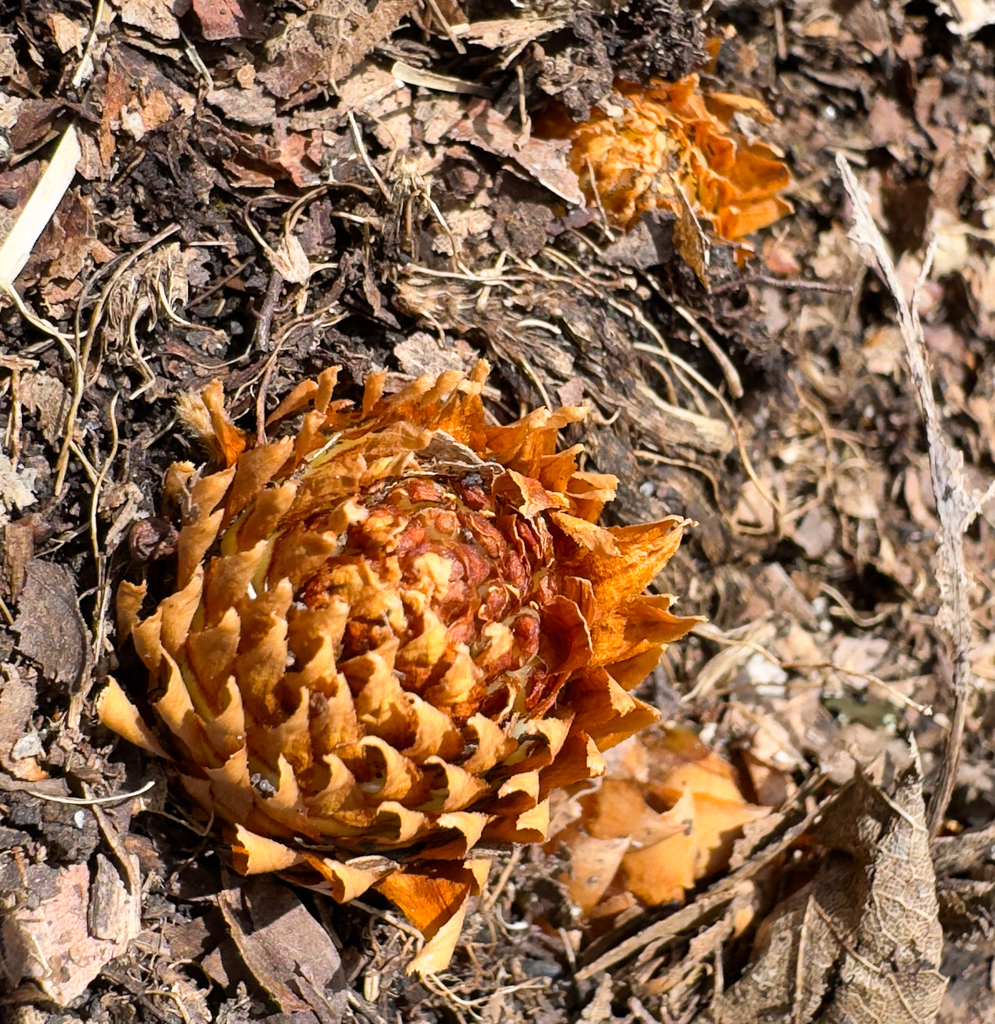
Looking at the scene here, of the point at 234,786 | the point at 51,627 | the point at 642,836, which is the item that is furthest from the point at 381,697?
the point at 642,836

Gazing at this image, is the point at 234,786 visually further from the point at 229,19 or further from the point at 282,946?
the point at 229,19

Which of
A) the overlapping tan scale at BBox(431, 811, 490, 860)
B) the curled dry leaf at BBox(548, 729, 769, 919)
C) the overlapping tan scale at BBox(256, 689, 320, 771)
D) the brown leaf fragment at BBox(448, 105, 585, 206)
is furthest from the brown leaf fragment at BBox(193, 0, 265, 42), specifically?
the curled dry leaf at BBox(548, 729, 769, 919)

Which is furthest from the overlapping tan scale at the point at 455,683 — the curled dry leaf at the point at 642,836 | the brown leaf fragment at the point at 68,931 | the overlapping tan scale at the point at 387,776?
the curled dry leaf at the point at 642,836

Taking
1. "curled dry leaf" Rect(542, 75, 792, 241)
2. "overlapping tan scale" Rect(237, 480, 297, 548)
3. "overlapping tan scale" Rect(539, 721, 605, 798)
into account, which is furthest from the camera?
"curled dry leaf" Rect(542, 75, 792, 241)

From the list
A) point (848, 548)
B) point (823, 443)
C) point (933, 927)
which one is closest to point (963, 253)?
point (823, 443)

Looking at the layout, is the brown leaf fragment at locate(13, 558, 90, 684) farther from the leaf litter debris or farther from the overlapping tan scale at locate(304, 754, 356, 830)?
the overlapping tan scale at locate(304, 754, 356, 830)

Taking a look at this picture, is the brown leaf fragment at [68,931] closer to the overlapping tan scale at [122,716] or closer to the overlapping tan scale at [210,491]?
the overlapping tan scale at [122,716]
